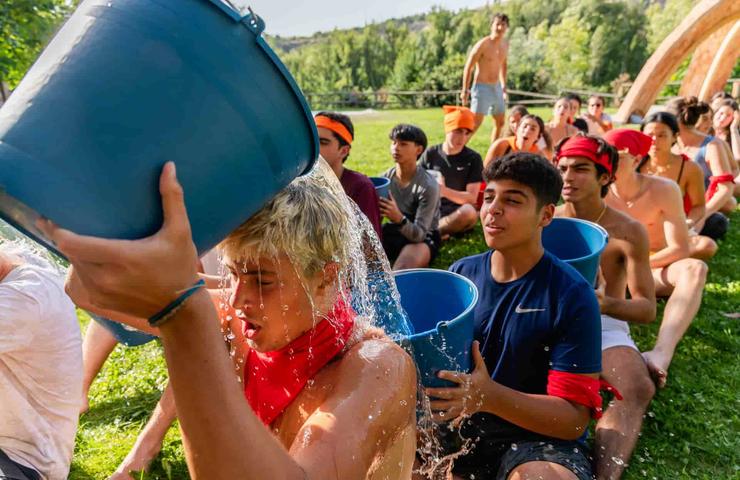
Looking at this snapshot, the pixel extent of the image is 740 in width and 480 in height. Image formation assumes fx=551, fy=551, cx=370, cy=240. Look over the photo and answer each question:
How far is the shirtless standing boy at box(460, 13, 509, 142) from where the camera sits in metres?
9.92

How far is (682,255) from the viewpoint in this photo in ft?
13.6

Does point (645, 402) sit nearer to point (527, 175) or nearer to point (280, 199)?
point (527, 175)

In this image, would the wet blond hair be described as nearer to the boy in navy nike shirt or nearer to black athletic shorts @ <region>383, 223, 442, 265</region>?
the boy in navy nike shirt

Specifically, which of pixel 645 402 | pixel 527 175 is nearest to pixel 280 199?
pixel 527 175

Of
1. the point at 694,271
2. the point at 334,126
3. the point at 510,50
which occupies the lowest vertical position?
the point at 510,50

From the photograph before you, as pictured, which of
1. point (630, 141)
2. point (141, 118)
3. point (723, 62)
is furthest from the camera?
point (723, 62)

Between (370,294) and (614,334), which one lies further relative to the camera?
(614,334)

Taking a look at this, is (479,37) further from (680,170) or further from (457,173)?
(680,170)

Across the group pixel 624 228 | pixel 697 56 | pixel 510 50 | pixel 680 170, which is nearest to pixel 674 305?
pixel 624 228

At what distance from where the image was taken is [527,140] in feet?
20.6

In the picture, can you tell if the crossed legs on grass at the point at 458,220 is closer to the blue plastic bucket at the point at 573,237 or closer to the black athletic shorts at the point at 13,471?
the blue plastic bucket at the point at 573,237

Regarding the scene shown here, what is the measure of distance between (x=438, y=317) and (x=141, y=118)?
72.7 inches

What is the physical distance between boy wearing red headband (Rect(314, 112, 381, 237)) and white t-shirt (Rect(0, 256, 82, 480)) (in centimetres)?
202

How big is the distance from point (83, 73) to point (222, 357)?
510 millimetres
